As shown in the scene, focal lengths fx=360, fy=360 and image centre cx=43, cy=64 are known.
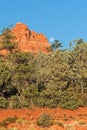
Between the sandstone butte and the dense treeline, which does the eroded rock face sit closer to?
the sandstone butte

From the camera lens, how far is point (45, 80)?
47.1m

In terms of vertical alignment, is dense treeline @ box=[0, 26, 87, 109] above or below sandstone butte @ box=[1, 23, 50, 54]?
below

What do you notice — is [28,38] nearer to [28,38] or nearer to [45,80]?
[28,38]

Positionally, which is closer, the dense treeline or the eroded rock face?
the dense treeline

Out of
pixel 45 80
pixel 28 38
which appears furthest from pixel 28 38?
pixel 45 80

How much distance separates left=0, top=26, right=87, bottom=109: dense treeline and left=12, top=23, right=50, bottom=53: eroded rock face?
7981 centimetres

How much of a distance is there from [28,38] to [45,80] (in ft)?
301

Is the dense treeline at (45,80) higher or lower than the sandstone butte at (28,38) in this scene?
lower

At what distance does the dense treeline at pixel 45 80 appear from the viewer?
4312cm

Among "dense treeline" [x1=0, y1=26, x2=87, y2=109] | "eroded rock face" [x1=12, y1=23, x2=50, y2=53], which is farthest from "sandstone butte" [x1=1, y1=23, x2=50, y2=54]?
"dense treeline" [x1=0, y1=26, x2=87, y2=109]

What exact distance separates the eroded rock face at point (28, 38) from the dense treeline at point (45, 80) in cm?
7981

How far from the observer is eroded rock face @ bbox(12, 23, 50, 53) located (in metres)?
132

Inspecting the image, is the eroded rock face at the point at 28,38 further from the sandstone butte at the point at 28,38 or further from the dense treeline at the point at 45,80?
the dense treeline at the point at 45,80

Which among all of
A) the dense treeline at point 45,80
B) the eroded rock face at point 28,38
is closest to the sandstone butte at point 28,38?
the eroded rock face at point 28,38
